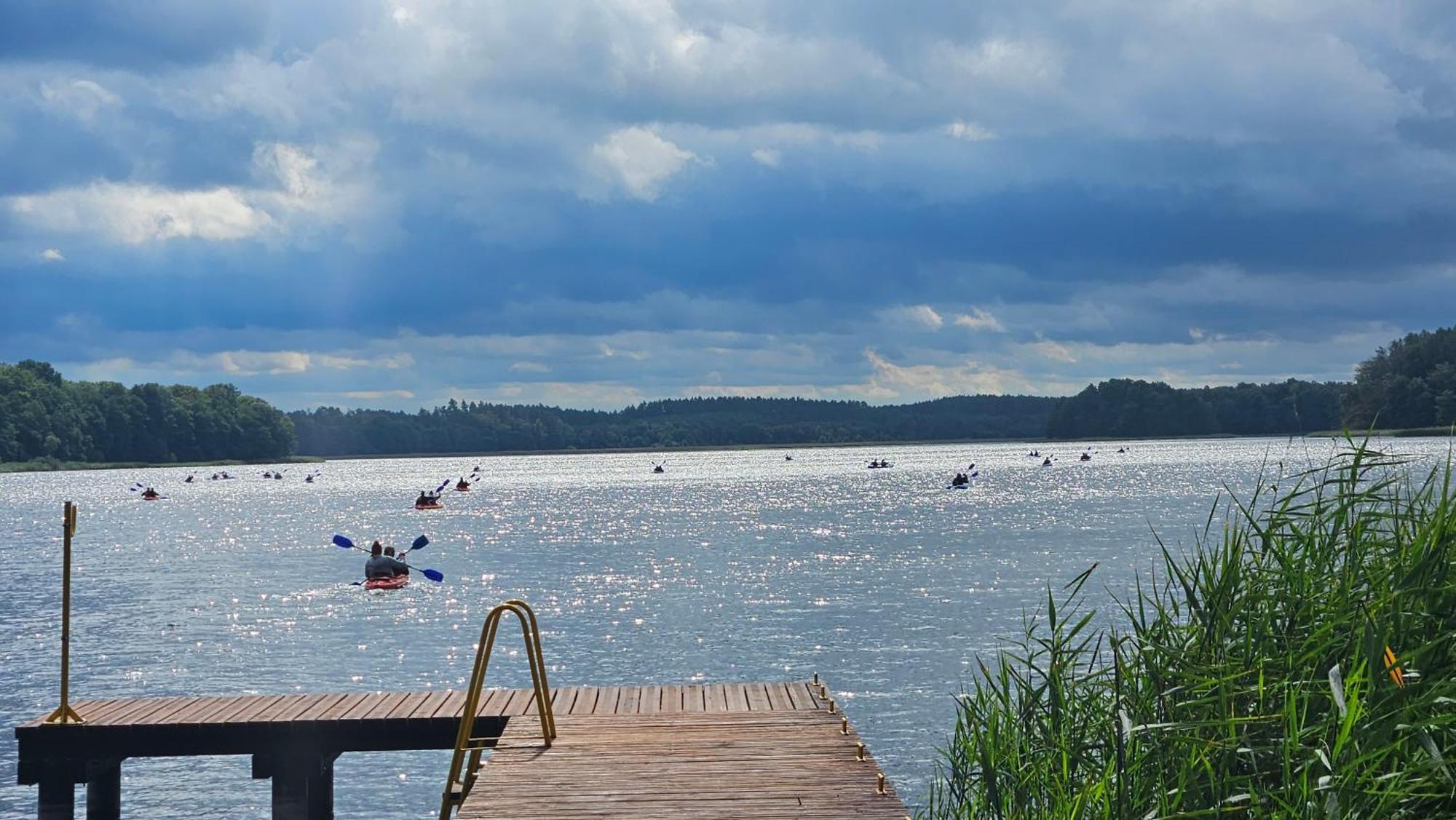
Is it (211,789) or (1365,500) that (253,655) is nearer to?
(211,789)

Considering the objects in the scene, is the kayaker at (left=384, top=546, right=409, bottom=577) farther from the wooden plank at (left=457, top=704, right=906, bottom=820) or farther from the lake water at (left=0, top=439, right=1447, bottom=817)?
the wooden plank at (left=457, top=704, right=906, bottom=820)

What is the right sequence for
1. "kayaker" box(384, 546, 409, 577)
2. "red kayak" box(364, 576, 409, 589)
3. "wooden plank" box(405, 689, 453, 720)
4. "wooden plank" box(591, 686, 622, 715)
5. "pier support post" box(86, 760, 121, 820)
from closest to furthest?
"wooden plank" box(591, 686, 622, 715)
"wooden plank" box(405, 689, 453, 720)
"pier support post" box(86, 760, 121, 820)
"kayaker" box(384, 546, 409, 577)
"red kayak" box(364, 576, 409, 589)

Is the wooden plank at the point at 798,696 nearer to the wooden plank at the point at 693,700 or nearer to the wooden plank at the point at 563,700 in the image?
the wooden plank at the point at 693,700

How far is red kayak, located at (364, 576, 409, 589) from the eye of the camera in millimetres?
62281

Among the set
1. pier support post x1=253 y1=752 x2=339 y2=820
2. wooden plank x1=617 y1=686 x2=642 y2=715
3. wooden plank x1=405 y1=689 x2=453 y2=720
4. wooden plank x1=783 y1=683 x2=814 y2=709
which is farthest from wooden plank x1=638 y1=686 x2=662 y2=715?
pier support post x1=253 y1=752 x2=339 y2=820

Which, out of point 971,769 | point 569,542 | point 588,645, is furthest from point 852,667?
point 569,542

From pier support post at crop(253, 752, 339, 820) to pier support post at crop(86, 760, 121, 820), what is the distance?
4.96 ft

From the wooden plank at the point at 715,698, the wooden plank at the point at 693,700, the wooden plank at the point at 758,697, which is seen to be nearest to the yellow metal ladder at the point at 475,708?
the wooden plank at the point at 693,700

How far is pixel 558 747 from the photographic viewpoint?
448 inches

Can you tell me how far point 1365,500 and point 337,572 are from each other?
230ft

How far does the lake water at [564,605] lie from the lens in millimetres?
28891

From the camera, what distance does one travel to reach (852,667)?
3719 cm

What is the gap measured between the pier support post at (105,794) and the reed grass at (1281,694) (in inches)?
370

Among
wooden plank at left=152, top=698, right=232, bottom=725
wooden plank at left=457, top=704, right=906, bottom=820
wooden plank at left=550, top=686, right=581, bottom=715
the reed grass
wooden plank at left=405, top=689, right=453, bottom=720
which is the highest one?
the reed grass
